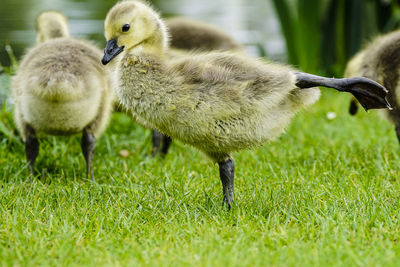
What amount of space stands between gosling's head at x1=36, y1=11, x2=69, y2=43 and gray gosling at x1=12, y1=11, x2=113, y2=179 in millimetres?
584

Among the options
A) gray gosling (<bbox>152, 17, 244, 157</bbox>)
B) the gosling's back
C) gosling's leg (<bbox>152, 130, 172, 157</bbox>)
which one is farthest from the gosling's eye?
gray gosling (<bbox>152, 17, 244, 157</bbox>)

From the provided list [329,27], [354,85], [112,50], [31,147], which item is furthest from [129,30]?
[329,27]

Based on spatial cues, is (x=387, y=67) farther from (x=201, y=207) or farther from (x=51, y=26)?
(x=51, y=26)

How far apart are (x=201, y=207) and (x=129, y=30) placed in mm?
1077

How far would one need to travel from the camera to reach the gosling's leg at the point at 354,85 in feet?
10.4

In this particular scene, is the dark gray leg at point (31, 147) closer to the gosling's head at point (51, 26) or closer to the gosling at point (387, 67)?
the gosling's head at point (51, 26)

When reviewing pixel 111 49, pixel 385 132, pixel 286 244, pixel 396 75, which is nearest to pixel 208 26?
pixel 385 132

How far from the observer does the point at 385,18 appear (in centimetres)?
773

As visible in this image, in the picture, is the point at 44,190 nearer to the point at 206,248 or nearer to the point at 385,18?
the point at 206,248

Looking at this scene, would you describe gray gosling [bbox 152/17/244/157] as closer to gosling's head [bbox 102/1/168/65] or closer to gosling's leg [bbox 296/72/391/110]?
gosling's head [bbox 102/1/168/65]

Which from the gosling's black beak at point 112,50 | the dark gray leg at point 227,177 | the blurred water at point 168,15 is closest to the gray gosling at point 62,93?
Result: the gosling's black beak at point 112,50

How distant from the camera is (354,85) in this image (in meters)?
3.20

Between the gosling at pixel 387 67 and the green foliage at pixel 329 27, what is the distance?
2934mm

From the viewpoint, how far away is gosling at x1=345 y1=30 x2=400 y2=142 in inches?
169
